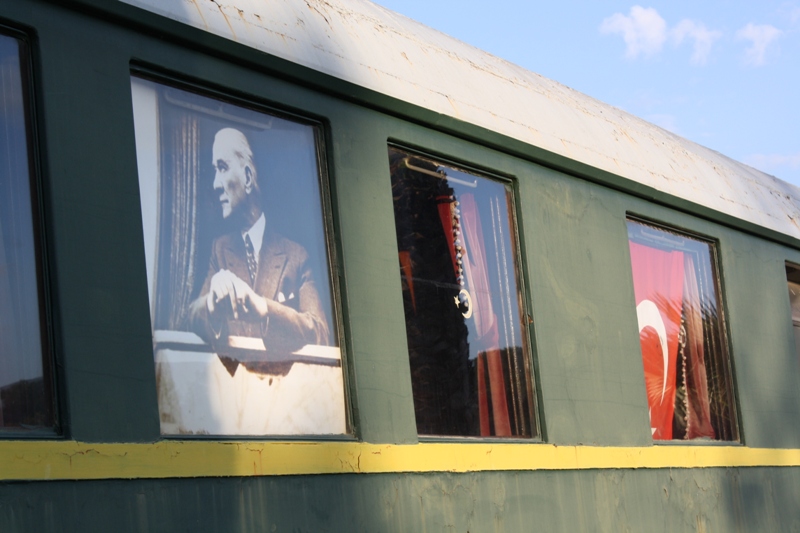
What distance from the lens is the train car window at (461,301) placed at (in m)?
4.54

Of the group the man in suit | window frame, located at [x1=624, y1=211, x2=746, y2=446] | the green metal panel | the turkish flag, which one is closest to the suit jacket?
the man in suit

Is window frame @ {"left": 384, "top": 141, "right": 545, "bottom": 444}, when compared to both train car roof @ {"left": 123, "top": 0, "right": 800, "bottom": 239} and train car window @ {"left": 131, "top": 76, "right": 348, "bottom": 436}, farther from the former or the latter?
train car window @ {"left": 131, "top": 76, "right": 348, "bottom": 436}

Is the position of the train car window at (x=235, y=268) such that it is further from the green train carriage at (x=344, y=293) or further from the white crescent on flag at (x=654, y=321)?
the white crescent on flag at (x=654, y=321)

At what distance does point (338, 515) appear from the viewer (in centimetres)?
384

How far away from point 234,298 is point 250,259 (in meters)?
0.16

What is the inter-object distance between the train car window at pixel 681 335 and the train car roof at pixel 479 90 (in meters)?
0.31

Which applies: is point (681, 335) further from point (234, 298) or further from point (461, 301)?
point (234, 298)

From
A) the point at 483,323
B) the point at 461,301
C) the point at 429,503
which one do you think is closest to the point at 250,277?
the point at 429,503

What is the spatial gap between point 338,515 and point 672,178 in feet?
10.5

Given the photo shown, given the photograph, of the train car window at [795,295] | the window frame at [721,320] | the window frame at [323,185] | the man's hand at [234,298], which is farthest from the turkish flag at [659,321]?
the man's hand at [234,298]

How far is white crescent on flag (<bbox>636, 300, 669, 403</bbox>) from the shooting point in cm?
591

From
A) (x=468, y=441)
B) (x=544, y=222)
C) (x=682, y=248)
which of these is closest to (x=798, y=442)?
(x=682, y=248)

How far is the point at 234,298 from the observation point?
3.76m

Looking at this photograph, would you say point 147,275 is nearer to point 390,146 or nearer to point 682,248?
point 390,146
